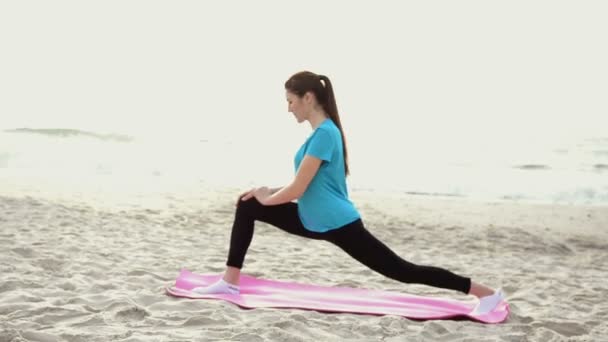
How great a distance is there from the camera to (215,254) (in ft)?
20.4

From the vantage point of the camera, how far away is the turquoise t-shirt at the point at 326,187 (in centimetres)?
370

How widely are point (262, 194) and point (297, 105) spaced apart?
52 centimetres

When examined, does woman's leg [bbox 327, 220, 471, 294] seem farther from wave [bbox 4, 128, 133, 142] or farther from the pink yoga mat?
wave [bbox 4, 128, 133, 142]

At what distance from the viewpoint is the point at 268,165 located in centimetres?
2086

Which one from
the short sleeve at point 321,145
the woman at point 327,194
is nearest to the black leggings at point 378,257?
the woman at point 327,194

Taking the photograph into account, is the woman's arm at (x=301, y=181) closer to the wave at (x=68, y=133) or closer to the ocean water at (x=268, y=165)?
the ocean water at (x=268, y=165)

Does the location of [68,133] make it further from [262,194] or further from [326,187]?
[326,187]

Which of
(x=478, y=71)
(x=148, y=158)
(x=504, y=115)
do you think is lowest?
(x=148, y=158)

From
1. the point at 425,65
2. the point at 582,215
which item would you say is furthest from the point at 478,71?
the point at 582,215

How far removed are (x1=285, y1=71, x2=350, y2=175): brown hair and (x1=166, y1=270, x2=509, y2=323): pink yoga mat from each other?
1014 millimetres

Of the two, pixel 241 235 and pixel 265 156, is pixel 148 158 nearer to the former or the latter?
pixel 265 156

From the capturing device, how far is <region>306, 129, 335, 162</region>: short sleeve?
3.69 meters

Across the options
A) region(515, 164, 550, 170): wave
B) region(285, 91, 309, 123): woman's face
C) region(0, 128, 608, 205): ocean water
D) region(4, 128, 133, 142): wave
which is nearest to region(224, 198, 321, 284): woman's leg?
region(285, 91, 309, 123): woman's face

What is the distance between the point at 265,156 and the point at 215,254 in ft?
56.9
